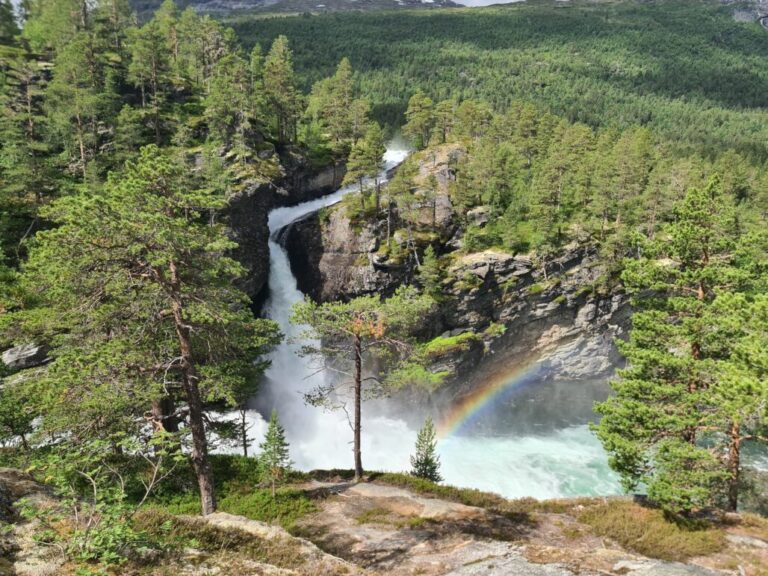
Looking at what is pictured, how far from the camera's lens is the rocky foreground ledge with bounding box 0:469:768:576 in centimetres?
886

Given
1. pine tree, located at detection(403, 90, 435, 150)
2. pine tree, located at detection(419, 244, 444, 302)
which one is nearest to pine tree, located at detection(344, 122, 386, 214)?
pine tree, located at detection(419, 244, 444, 302)

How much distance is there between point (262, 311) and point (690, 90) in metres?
223

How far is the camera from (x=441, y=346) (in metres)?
46.5

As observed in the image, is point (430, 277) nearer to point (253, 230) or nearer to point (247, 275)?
point (247, 275)

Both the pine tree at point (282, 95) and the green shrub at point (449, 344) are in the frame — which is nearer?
the green shrub at point (449, 344)

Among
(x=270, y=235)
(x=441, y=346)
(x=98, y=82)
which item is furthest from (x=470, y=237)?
(x=98, y=82)

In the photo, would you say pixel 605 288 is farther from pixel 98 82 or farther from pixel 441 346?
pixel 98 82

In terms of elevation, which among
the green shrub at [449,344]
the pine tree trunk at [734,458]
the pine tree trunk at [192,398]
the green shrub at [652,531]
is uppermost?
the pine tree trunk at [192,398]

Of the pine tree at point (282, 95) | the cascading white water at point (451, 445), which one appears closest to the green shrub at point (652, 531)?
the cascading white water at point (451, 445)

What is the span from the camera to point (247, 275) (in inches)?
1818

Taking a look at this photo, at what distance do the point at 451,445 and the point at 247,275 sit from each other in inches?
1104

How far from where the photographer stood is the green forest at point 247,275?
11.8 metres

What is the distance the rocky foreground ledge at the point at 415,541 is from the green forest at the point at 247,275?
50 centimetres

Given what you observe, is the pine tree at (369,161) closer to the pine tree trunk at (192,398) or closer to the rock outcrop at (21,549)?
the pine tree trunk at (192,398)
